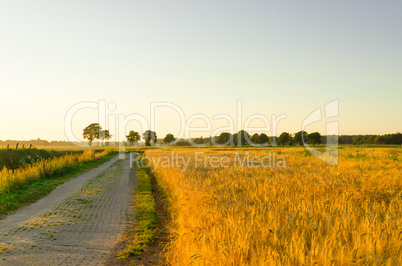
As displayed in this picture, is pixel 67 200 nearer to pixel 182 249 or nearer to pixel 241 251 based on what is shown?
pixel 182 249

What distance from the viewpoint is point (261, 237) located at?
14.5ft

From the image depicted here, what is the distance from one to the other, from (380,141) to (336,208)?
142 m

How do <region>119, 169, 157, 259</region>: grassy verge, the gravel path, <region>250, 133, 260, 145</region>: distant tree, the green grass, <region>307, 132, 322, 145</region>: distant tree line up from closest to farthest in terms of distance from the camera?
the gravel path → <region>119, 169, 157, 259</region>: grassy verge → the green grass → <region>307, 132, 322, 145</region>: distant tree → <region>250, 133, 260, 145</region>: distant tree

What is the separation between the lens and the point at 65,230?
334 inches

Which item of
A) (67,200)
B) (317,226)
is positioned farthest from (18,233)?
(317,226)

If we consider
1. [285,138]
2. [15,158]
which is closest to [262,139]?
[285,138]

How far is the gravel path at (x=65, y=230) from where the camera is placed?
6477 mm

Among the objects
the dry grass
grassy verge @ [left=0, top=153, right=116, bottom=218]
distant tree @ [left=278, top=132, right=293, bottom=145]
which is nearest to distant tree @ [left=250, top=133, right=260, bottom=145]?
distant tree @ [left=278, top=132, right=293, bottom=145]

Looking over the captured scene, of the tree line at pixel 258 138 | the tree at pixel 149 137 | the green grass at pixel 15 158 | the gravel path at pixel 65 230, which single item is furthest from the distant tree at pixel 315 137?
the gravel path at pixel 65 230

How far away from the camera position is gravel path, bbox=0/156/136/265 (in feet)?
21.2

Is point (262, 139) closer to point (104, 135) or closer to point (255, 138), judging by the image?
point (255, 138)

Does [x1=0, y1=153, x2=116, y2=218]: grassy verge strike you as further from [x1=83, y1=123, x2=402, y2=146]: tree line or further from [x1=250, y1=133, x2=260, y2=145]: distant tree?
[x1=250, y1=133, x2=260, y2=145]: distant tree

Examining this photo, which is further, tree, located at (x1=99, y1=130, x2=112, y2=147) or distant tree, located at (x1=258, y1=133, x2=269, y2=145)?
tree, located at (x1=99, y1=130, x2=112, y2=147)

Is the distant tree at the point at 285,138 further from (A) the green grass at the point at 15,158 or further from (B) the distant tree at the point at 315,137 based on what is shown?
(A) the green grass at the point at 15,158
